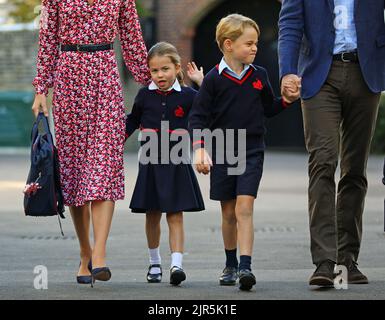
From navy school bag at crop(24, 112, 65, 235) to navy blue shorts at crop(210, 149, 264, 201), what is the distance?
0.88 meters

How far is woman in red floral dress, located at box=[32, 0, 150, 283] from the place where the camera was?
7.01 m

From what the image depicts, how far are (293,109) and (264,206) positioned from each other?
542 inches

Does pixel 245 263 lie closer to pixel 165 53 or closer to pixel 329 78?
pixel 329 78

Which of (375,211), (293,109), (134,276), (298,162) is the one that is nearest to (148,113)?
(134,276)

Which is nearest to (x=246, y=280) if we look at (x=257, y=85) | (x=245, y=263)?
(x=245, y=263)

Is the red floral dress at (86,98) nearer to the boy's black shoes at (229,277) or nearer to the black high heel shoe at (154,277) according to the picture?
the black high heel shoe at (154,277)

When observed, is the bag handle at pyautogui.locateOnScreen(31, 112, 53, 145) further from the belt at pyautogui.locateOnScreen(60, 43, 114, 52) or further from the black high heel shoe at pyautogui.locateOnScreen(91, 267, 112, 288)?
the black high heel shoe at pyautogui.locateOnScreen(91, 267, 112, 288)

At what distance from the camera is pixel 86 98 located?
7.07 metres

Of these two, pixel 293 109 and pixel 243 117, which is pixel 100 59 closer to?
pixel 243 117

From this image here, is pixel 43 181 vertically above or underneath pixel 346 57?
underneath

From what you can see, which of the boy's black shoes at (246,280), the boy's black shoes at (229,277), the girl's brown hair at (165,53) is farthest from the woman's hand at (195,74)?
the boy's black shoes at (246,280)

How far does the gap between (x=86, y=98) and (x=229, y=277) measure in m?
1.29

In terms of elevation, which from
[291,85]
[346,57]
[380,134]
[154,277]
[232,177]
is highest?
[346,57]

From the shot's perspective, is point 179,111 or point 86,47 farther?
point 179,111
